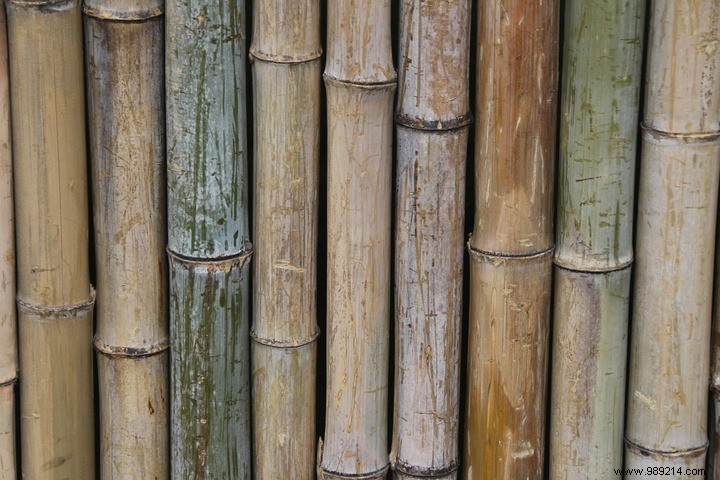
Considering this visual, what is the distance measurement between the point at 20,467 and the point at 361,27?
918mm

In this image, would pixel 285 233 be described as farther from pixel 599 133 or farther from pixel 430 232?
pixel 599 133

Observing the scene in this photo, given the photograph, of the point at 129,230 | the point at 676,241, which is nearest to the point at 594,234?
the point at 676,241

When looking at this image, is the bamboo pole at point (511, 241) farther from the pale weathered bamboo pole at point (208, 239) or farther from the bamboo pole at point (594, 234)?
the pale weathered bamboo pole at point (208, 239)

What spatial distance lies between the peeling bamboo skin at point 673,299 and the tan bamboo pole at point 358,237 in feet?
1.29

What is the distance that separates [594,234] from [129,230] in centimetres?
71

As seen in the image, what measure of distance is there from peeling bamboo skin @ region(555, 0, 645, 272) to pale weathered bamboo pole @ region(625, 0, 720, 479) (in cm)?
3

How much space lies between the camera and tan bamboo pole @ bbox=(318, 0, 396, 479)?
1914mm

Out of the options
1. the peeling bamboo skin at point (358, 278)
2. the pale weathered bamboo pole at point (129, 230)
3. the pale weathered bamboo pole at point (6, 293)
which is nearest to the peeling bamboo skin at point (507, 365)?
the peeling bamboo skin at point (358, 278)

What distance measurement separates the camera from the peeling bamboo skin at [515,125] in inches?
74.8

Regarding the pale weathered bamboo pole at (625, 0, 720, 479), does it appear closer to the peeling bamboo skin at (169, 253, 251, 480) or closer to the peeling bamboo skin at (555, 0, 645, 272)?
the peeling bamboo skin at (555, 0, 645, 272)

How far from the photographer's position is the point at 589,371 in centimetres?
204

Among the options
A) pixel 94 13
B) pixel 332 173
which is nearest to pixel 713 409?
pixel 332 173

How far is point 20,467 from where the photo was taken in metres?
2.16

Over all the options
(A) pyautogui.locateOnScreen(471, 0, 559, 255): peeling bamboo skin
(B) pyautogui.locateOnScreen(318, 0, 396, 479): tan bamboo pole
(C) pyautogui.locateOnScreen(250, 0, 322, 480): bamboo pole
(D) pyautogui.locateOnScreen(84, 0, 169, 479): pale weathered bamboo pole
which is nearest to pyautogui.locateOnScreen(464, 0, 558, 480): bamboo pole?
(A) pyautogui.locateOnScreen(471, 0, 559, 255): peeling bamboo skin
